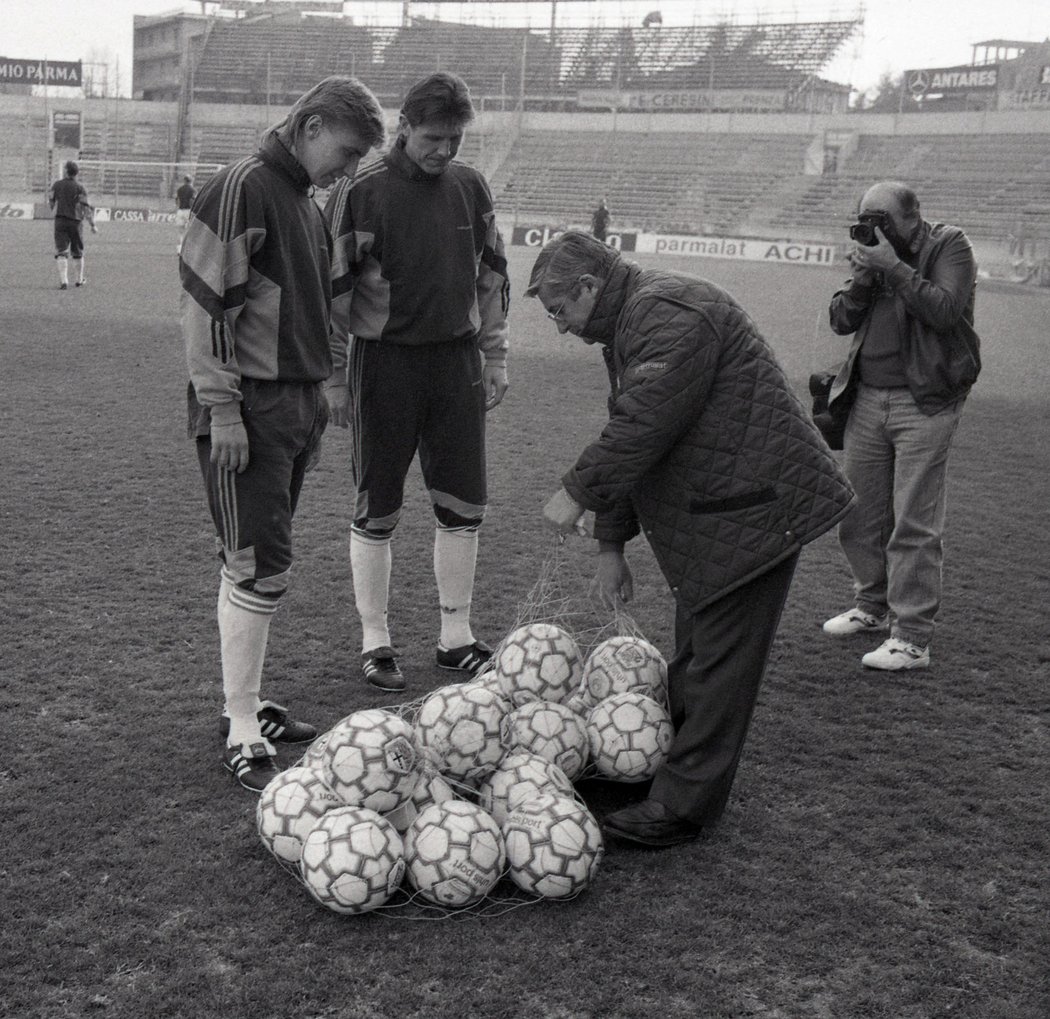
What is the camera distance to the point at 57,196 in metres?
17.6

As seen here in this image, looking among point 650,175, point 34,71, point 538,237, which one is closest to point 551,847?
point 538,237

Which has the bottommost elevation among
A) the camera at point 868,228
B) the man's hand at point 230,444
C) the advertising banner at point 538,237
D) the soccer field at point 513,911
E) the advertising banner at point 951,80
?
the soccer field at point 513,911

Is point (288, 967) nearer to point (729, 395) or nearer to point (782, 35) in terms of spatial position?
point (729, 395)

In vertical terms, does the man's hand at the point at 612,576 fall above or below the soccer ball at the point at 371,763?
above

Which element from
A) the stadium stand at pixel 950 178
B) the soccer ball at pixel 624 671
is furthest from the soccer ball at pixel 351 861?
the stadium stand at pixel 950 178

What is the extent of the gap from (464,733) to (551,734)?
13.0 inches

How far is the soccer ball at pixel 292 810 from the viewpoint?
11.2 feet

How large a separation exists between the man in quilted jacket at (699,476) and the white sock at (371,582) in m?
1.48

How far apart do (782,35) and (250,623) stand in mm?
56604

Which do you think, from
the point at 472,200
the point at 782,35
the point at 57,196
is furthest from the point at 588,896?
the point at 782,35

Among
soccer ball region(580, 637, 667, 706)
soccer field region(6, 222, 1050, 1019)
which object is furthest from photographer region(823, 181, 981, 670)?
soccer ball region(580, 637, 667, 706)

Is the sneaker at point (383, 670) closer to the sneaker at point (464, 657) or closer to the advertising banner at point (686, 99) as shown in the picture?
the sneaker at point (464, 657)

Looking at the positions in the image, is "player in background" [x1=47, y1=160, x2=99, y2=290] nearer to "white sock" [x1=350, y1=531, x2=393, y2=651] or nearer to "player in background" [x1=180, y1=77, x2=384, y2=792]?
"white sock" [x1=350, y1=531, x2=393, y2=651]

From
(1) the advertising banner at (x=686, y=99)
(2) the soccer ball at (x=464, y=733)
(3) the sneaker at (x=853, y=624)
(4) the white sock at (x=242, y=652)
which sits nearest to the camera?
(2) the soccer ball at (x=464, y=733)
